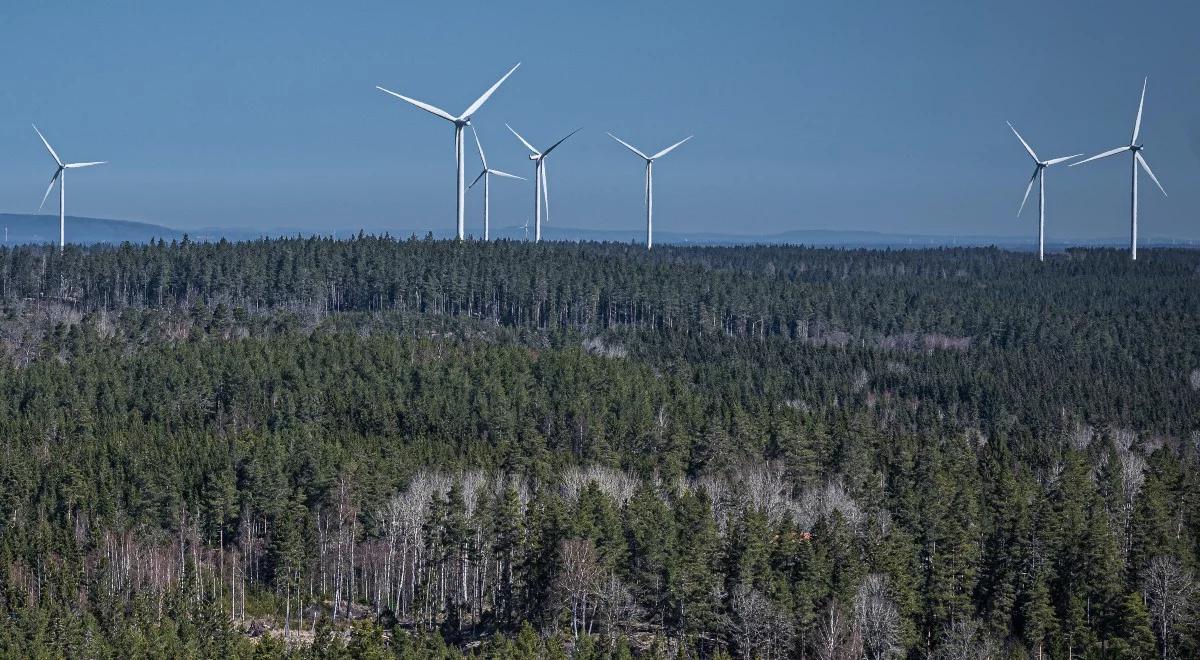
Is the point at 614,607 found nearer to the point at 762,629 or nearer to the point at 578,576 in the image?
the point at 578,576

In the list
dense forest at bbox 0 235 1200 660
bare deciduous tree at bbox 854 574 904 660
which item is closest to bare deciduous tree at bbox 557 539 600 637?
dense forest at bbox 0 235 1200 660

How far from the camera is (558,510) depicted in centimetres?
8544

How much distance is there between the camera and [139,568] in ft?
305

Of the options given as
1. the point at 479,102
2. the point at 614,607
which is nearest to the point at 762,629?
the point at 614,607

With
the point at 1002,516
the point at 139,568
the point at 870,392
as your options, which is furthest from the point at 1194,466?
the point at 139,568

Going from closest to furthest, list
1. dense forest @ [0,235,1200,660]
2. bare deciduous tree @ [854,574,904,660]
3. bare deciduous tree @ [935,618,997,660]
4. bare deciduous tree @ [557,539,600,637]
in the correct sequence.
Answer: bare deciduous tree @ [935,618,997,660] → bare deciduous tree @ [854,574,904,660] → dense forest @ [0,235,1200,660] → bare deciduous tree @ [557,539,600,637]

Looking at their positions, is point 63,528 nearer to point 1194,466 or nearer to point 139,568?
point 139,568

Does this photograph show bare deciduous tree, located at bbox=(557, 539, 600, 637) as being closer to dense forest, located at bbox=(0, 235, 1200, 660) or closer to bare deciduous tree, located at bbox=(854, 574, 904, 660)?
dense forest, located at bbox=(0, 235, 1200, 660)

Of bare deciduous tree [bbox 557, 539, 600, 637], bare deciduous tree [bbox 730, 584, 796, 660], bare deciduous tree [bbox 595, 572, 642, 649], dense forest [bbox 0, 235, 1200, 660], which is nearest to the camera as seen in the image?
bare deciduous tree [bbox 730, 584, 796, 660]

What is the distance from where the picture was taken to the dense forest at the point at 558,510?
7631 centimetres

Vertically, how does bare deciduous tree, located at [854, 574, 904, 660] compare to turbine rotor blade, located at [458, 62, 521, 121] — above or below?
below

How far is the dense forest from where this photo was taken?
76.3m

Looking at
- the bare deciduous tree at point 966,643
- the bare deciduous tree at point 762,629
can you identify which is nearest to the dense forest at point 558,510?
the bare deciduous tree at point 762,629

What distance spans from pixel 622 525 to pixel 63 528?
107 feet
